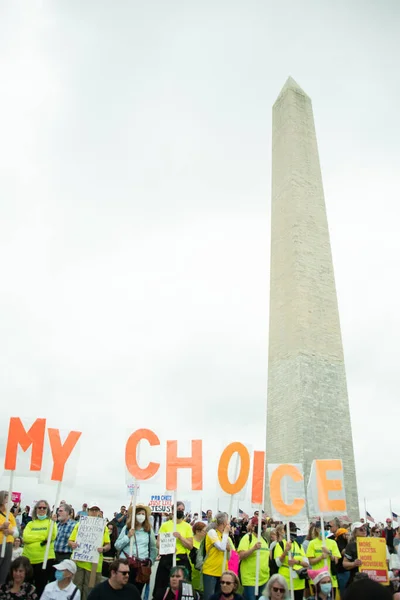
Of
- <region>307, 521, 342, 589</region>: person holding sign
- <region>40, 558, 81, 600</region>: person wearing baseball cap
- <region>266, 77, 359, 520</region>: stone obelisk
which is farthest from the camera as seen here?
<region>266, 77, 359, 520</region>: stone obelisk

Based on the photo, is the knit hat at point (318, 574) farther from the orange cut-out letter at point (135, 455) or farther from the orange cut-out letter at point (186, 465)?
the orange cut-out letter at point (135, 455)

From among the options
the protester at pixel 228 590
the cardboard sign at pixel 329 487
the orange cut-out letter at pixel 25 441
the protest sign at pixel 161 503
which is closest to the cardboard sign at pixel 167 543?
the protester at pixel 228 590

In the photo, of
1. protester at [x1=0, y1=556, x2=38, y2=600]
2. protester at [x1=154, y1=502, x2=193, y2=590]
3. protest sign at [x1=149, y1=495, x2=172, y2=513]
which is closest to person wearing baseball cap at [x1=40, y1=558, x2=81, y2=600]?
protester at [x1=0, y1=556, x2=38, y2=600]

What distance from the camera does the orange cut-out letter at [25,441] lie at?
28.2ft

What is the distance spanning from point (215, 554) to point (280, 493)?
1.54m

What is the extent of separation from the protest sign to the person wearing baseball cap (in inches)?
614

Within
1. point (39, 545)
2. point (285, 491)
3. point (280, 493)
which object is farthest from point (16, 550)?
point (285, 491)

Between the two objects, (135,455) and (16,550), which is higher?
(135,455)

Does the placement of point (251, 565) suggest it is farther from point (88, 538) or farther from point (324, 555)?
point (88, 538)

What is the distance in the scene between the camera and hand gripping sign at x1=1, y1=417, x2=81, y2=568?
8.60m

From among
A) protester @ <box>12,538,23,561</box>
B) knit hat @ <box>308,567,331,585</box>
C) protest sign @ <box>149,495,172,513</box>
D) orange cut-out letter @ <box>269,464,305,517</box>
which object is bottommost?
knit hat @ <box>308,567,331,585</box>

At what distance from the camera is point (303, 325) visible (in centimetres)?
2194

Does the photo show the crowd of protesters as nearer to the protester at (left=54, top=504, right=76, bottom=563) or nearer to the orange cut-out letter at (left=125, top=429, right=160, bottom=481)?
the protester at (left=54, top=504, right=76, bottom=563)

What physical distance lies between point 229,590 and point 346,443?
15.9 metres
